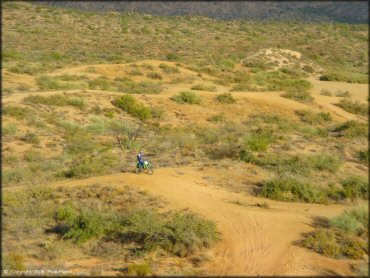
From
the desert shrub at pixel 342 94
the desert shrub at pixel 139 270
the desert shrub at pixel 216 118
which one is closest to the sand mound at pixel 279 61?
the desert shrub at pixel 342 94

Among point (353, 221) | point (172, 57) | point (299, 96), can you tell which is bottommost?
point (299, 96)

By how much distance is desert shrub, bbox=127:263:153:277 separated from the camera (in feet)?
30.0

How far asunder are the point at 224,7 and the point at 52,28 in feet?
254

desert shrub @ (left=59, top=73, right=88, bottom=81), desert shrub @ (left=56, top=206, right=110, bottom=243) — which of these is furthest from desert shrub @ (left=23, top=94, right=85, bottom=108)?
desert shrub @ (left=56, top=206, right=110, bottom=243)

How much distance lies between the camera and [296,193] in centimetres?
1438

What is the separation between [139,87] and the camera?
113 feet

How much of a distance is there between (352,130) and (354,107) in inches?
396

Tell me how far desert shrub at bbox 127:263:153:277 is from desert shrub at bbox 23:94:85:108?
1916 centimetres

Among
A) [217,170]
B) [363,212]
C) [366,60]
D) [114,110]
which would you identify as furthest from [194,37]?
[363,212]

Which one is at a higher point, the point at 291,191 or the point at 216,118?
the point at 291,191

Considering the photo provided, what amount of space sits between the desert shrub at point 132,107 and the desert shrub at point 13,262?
18.0m

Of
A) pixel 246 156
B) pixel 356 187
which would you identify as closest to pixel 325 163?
pixel 356 187

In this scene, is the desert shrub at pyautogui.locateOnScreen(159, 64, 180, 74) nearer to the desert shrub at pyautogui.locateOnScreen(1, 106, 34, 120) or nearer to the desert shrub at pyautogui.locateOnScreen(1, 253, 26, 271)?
the desert shrub at pyautogui.locateOnScreen(1, 106, 34, 120)

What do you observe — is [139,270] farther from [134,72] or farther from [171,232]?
[134,72]
